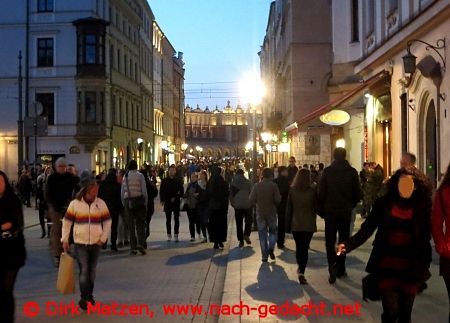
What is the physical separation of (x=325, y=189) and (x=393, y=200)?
377cm

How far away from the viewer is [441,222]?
568 cm

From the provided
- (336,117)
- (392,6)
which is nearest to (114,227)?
(392,6)

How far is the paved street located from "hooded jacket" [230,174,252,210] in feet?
3.06

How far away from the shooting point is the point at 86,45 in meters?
45.4

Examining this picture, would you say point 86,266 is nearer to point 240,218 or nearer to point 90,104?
point 240,218

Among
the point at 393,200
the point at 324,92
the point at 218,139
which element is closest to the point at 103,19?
the point at 324,92

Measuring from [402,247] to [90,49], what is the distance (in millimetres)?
42223

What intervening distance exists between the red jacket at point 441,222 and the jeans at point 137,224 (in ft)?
28.5

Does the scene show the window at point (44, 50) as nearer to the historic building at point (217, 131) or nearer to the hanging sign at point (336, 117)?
the hanging sign at point (336, 117)

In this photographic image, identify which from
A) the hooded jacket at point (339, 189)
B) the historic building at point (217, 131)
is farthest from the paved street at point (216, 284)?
the historic building at point (217, 131)

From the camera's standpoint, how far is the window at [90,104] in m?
45.3

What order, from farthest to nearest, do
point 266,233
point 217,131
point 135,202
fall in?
→ point 217,131, point 135,202, point 266,233

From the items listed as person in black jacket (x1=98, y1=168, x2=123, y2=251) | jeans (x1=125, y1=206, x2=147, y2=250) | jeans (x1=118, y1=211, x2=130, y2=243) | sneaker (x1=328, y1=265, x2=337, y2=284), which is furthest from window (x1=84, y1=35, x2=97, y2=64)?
sneaker (x1=328, y1=265, x2=337, y2=284)

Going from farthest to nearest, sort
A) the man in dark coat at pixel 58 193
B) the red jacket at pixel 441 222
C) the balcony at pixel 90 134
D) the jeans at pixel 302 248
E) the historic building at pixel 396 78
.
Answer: the balcony at pixel 90 134 → the historic building at pixel 396 78 → the man in dark coat at pixel 58 193 → the jeans at pixel 302 248 → the red jacket at pixel 441 222
